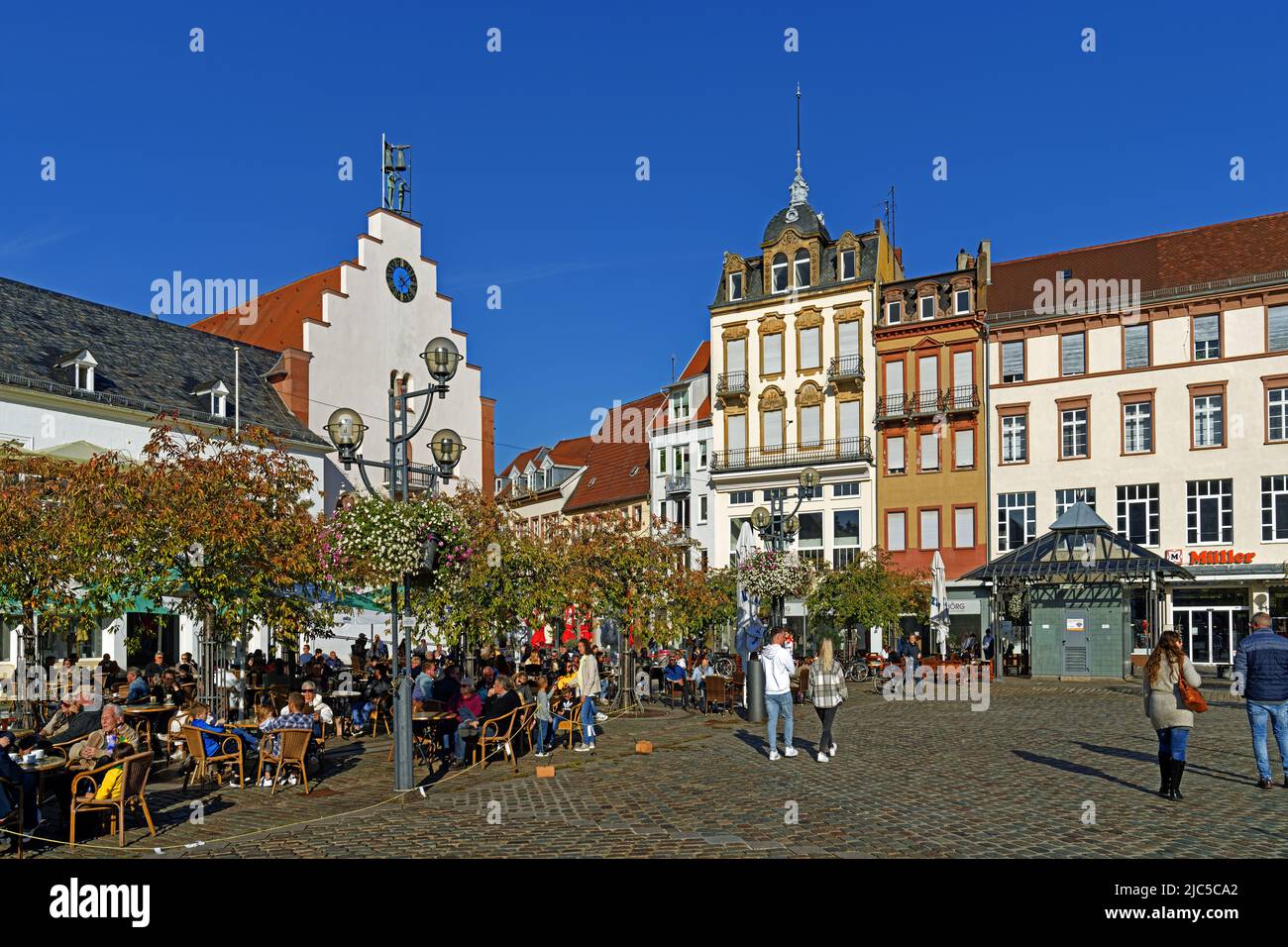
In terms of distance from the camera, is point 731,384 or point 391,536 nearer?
point 391,536

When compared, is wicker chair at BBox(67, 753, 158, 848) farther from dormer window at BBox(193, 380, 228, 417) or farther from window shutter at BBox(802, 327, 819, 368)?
window shutter at BBox(802, 327, 819, 368)

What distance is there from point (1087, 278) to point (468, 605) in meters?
33.2

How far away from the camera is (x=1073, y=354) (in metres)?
46.8

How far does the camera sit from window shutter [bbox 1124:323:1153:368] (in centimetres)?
4522

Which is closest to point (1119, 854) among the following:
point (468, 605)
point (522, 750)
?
point (522, 750)

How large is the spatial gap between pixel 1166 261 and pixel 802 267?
1507 centimetres

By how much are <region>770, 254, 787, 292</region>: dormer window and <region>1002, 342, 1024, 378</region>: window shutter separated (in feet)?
35.1

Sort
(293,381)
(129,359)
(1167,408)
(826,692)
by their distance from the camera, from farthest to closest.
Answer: (293,381) → (1167,408) → (129,359) → (826,692)

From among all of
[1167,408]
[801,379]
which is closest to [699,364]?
[801,379]

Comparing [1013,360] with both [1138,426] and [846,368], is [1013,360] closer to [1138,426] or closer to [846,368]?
[1138,426]

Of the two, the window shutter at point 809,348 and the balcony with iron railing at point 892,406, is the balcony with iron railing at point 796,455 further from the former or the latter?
the window shutter at point 809,348

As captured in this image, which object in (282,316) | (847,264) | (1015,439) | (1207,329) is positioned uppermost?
(847,264)

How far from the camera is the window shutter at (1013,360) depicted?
4794 centimetres
